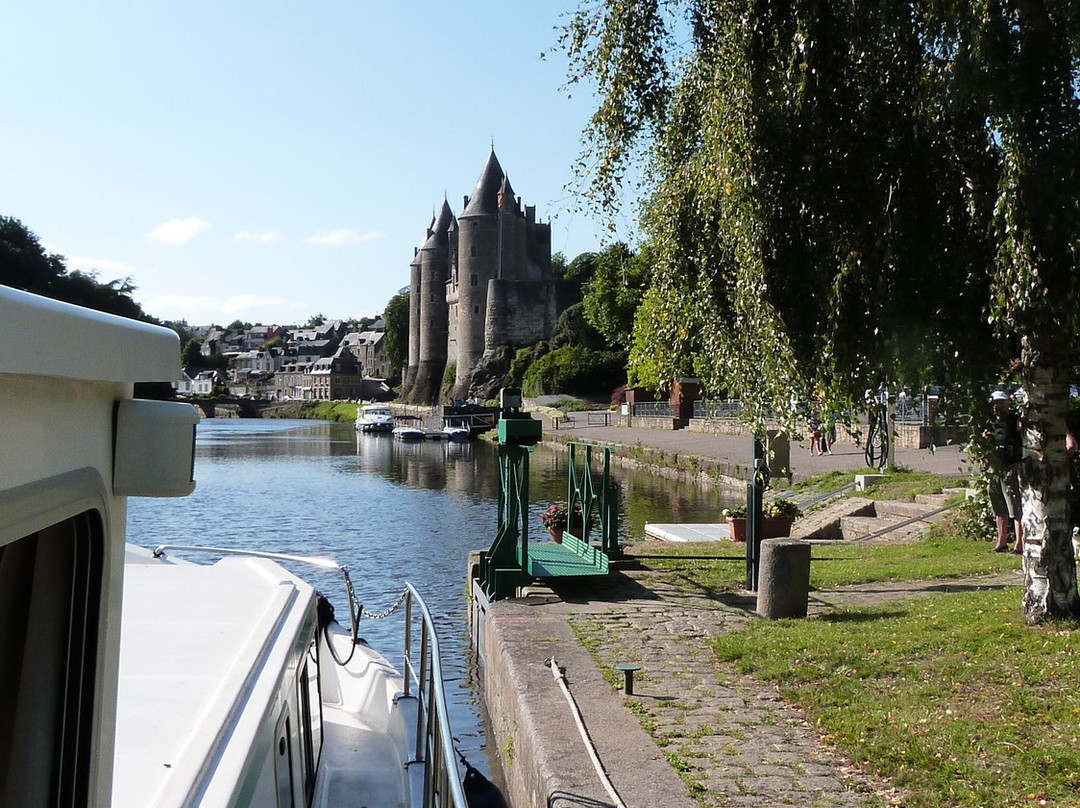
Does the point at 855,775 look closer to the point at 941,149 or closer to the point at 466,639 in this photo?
the point at 941,149

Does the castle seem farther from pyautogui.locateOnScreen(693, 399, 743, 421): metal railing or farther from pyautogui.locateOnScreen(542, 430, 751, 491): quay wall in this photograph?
pyautogui.locateOnScreen(542, 430, 751, 491): quay wall

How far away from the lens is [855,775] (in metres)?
5.16

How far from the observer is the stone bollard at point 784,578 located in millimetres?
8586

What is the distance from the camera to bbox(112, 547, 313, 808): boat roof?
2.78 meters

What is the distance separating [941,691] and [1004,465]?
2688 mm

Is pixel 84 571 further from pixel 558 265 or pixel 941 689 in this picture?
pixel 558 265

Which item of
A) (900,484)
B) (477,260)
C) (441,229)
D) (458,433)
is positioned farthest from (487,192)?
(900,484)

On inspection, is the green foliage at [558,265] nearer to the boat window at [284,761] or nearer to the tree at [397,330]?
the tree at [397,330]

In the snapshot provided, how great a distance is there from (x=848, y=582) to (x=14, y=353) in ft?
32.8

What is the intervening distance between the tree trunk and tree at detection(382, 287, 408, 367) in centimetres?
10532

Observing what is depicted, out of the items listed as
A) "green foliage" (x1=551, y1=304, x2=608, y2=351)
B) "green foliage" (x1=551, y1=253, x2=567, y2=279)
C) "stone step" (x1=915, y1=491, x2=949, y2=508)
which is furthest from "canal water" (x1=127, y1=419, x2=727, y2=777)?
"green foliage" (x1=551, y1=253, x2=567, y2=279)

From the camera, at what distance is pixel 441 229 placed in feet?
325

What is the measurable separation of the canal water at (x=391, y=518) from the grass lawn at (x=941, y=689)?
10.2 feet

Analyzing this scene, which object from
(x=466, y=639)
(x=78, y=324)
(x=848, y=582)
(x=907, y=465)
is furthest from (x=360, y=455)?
(x=78, y=324)
